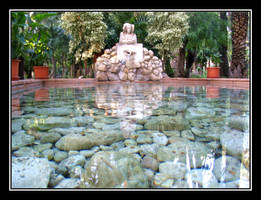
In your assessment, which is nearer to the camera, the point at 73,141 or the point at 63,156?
the point at 63,156

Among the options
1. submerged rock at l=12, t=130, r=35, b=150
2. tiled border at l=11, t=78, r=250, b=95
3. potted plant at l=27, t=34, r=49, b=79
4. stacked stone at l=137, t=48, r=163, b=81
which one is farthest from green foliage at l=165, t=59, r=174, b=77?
submerged rock at l=12, t=130, r=35, b=150

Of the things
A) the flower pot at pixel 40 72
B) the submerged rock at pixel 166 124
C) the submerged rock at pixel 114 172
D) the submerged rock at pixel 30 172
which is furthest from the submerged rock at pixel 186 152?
the flower pot at pixel 40 72

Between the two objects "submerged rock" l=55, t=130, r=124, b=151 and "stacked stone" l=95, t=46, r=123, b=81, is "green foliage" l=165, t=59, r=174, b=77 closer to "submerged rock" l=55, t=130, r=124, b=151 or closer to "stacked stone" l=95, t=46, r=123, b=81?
"stacked stone" l=95, t=46, r=123, b=81

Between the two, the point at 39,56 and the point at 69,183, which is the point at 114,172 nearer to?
the point at 69,183

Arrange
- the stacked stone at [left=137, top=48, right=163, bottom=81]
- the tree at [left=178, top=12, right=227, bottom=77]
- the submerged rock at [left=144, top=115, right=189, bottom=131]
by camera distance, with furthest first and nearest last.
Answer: the tree at [left=178, top=12, right=227, bottom=77], the stacked stone at [left=137, top=48, right=163, bottom=81], the submerged rock at [left=144, top=115, right=189, bottom=131]

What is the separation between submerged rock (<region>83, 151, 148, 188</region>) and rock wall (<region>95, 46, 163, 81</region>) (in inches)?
345

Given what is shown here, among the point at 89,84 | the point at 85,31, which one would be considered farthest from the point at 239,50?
the point at 85,31

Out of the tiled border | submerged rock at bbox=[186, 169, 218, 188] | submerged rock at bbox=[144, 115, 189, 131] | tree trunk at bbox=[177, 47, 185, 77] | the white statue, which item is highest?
the white statue

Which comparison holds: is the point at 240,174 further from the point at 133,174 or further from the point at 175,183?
the point at 133,174

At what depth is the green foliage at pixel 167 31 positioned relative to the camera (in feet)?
35.5

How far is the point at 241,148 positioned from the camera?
133 cm

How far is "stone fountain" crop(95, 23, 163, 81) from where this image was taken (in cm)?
1001
